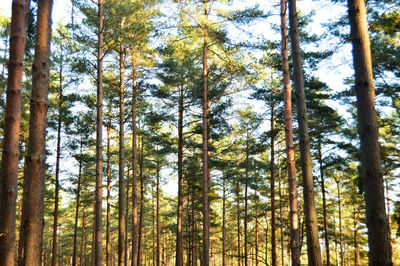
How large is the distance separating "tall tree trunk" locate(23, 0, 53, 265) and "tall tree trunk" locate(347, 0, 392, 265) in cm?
414

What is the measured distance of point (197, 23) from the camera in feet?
37.2

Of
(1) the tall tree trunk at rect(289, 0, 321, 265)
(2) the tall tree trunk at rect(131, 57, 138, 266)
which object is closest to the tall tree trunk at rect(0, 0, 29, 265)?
(1) the tall tree trunk at rect(289, 0, 321, 265)

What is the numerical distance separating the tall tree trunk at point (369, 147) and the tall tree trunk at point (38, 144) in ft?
13.6

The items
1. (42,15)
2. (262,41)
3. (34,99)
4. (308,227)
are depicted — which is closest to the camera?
(34,99)

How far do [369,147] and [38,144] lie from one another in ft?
14.0

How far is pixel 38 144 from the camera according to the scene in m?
4.05

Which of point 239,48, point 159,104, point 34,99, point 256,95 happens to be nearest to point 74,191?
point 159,104

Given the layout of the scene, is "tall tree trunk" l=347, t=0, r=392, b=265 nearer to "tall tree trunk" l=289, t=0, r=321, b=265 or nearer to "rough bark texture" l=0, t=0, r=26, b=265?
"tall tree trunk" l=289, t=0, r=321, b=265

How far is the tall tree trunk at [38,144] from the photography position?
388 centimetres

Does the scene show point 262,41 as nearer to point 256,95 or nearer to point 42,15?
point 256,95

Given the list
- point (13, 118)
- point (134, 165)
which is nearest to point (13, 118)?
point (13, 118)

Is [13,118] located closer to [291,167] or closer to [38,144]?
[38,144]

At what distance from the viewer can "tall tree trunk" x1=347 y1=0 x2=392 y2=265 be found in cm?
335

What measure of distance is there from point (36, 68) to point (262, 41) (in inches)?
301
